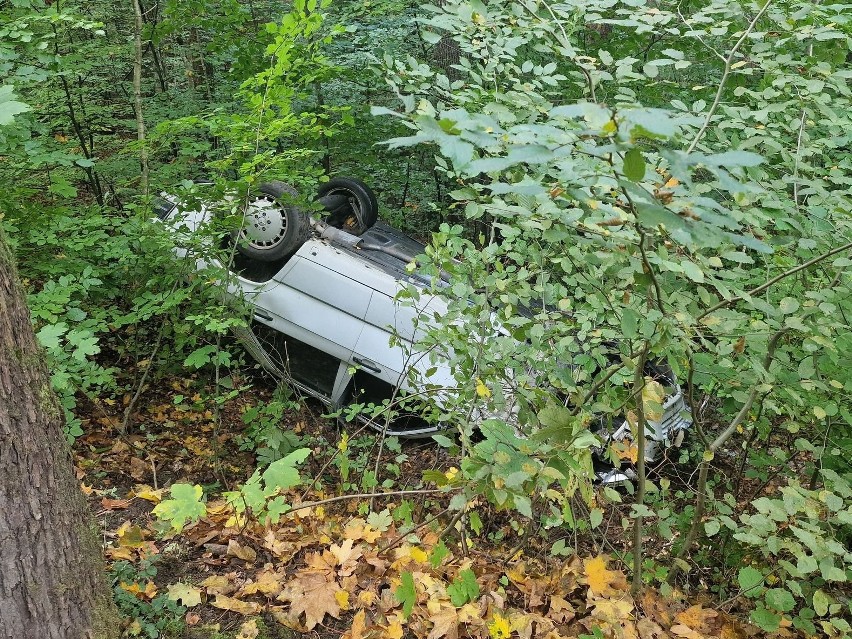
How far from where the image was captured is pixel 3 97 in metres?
1.60

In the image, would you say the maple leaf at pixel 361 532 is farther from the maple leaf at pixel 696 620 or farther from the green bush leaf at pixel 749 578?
the green bush leaf at pixel 749 578

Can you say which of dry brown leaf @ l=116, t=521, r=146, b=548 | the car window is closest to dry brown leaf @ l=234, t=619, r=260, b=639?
dry brown leaf @ l=116, t=521, r=146, b=548

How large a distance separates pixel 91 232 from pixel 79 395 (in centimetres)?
163

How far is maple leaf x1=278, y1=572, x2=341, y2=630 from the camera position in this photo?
8.77ft

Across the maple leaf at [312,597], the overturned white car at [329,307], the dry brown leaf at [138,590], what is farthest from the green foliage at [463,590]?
the overturned white car at [329,307]

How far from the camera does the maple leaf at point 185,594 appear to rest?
264 cm

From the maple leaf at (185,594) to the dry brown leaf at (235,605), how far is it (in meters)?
0.08

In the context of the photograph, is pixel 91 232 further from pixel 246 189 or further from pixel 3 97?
pixel 3 97

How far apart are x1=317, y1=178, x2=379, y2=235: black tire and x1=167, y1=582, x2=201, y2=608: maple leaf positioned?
4.05 meters

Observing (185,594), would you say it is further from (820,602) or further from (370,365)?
(370,365)

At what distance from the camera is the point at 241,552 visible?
3131mm

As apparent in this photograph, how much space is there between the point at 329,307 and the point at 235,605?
125 inches

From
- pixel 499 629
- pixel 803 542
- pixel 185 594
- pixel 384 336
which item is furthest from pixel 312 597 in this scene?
pixel 384 336

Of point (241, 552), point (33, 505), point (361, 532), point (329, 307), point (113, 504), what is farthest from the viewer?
point (329, 307)
